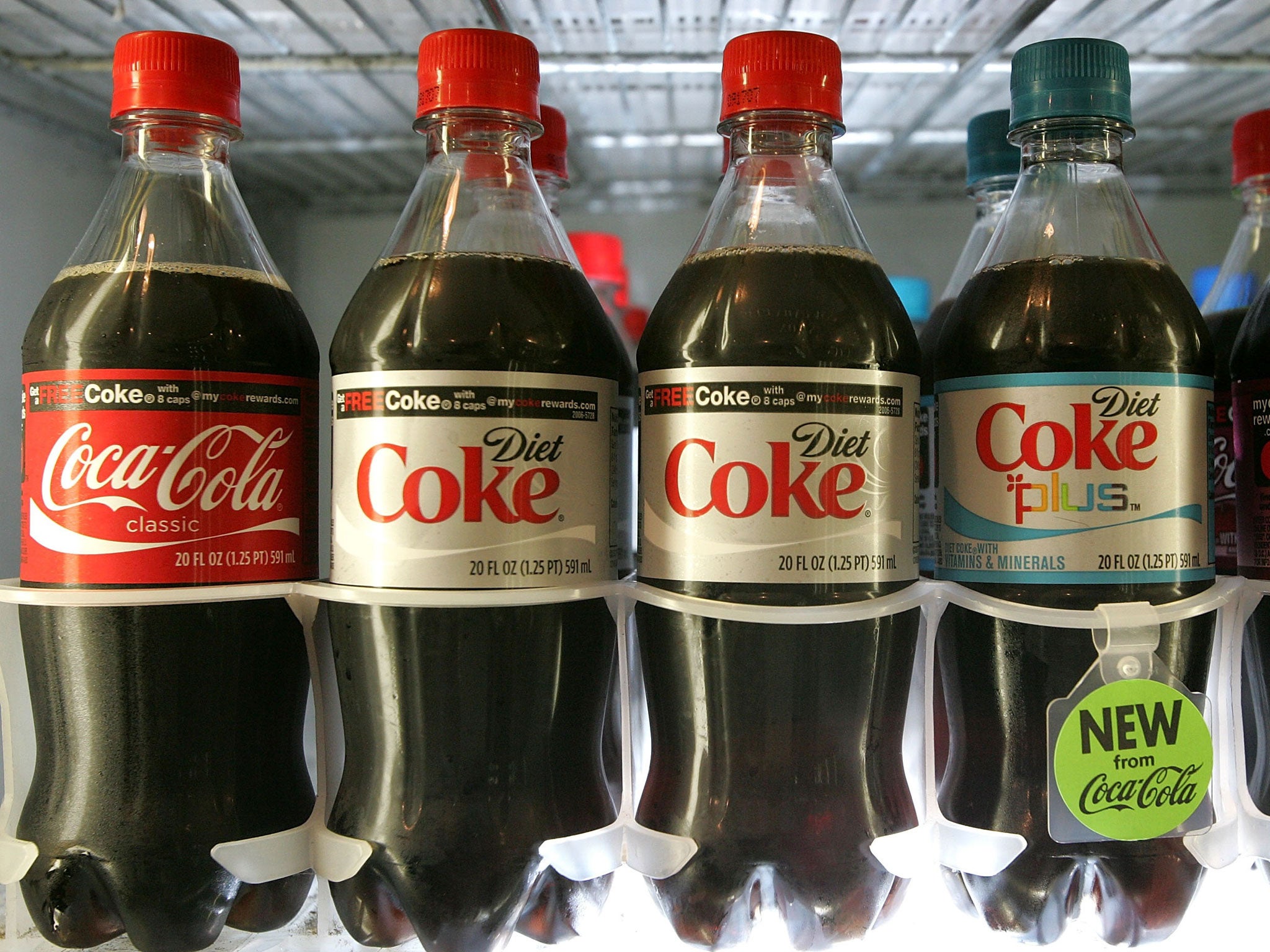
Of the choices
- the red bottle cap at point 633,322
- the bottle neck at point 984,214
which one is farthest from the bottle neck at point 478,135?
the red bottle cap at point 633,322

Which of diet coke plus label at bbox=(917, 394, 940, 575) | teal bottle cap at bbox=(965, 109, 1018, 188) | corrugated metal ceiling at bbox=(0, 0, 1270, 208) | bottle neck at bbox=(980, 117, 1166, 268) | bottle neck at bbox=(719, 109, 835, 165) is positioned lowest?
diet coke plus label at bbox=(917, 394, 940, 575)

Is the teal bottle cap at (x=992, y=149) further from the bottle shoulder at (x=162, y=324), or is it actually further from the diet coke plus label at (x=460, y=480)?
the bottle shoulder at (x=162, y=324)

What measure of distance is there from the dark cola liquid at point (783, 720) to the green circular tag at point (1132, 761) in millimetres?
127

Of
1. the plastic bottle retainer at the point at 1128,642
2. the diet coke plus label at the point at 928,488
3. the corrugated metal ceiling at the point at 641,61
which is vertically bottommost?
the plastic bottle retainer at the point at 1128,642

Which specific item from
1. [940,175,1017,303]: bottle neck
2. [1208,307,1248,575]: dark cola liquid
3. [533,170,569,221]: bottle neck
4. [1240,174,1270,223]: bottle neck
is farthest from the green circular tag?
[533,170,569,221]: bottle neck

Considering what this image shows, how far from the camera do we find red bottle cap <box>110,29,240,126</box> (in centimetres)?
81

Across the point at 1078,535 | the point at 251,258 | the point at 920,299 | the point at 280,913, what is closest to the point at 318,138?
the point at 251,258

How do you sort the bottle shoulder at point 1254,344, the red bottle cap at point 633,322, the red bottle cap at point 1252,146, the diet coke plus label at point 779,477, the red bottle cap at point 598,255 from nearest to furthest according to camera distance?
1. the diet coke plus label at point 779,477
2. the bottle shoulder at point 1254,344
3. the red bottle cap at point 1252,146
4. the red bottle cap at point 598,255
5. the red bottle cap at point 633,322

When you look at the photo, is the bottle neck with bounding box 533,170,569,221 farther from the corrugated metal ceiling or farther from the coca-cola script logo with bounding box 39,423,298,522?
the coca-cola script logo with bounding box 39,423,298,522

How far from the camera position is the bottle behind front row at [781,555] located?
76 cm

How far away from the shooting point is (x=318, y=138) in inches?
59.7

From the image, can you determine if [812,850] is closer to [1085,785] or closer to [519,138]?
[1085,785]

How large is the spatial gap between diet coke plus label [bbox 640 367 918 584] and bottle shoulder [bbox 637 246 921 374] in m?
0.02

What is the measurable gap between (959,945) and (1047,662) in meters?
0.23
